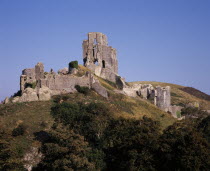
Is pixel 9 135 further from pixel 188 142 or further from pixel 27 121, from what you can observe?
pixel 188 142

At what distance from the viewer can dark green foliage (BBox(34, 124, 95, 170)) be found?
1525 inches

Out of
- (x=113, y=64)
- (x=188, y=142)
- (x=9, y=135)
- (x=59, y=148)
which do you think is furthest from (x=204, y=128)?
(x=113, y=64)

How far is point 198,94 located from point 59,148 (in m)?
103

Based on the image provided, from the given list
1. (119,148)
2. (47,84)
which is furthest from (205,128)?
(47,84)

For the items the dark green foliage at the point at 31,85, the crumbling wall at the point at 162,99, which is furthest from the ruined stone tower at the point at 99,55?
the dark green foliage at the point at 31,85

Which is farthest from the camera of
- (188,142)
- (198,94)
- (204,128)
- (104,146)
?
(198,94)

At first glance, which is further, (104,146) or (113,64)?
(113,64)

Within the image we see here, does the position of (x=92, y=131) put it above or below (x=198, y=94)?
below

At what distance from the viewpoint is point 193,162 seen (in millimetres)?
39688

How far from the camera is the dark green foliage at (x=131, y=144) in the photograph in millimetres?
40594

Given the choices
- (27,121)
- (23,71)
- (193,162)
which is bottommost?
(193,162)

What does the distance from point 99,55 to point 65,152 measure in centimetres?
4586

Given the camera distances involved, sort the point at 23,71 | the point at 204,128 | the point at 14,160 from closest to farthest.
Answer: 1. the point at 14,160
2. the point at 204,128
3. the point at 23,71

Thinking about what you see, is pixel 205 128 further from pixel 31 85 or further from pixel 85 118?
pixel 31 85
